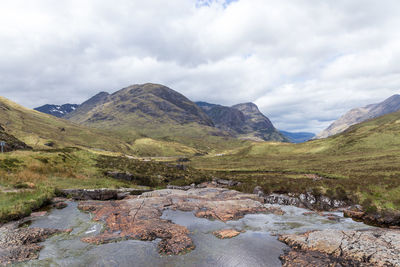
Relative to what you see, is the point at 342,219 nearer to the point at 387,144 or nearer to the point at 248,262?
the point at 248,262

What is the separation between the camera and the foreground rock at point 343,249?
42.4 feet

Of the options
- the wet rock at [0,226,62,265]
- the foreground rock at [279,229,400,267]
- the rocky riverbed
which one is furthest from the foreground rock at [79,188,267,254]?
the foreground rock at [279,229,400,267]

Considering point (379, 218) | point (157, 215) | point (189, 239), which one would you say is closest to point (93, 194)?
point (157, 215)

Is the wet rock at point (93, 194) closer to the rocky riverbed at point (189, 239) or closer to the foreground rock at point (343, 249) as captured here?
the rocky riverbed at point (189, 239)

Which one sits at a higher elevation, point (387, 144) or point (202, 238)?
point (387, 144)

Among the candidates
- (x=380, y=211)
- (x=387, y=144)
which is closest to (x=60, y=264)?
(x=380, y=211)

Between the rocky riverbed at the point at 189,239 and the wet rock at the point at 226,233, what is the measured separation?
9cm

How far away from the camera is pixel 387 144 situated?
122938mm

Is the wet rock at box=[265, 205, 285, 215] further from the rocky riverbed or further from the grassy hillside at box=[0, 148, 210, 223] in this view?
the grassy hillside at box=[0, 148, 210, 223]

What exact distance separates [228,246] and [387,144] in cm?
15409

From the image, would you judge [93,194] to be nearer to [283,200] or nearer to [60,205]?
[60,205]

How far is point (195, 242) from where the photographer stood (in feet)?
54.4

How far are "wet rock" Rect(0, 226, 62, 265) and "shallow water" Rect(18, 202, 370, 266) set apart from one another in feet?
2.17

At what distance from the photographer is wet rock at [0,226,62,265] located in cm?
1301
